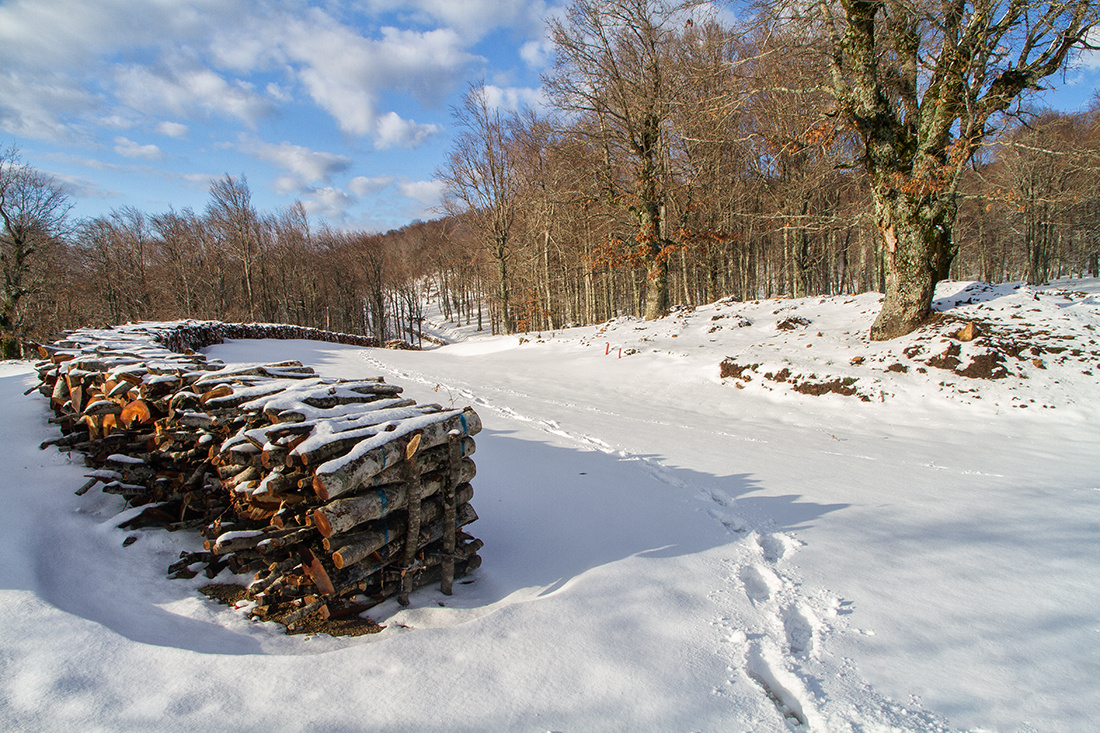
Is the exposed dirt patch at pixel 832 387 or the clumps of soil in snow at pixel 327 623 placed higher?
the exposed dirt patch at pixel 832 387

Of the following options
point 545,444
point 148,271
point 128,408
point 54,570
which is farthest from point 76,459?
point 148,271

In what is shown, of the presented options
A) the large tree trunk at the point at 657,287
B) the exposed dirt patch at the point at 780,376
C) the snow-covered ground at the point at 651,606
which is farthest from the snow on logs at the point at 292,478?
the large tree trunk at the point at 657,287

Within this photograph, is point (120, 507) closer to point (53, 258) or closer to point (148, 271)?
point (53, 258)

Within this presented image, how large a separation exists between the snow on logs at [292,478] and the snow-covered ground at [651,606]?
179 millimetres

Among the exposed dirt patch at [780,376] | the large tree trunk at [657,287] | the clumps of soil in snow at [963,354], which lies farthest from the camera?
the large tree trunk at [657,287]

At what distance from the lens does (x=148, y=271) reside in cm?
3816

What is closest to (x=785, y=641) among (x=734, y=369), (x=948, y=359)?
(x=734, y=369)

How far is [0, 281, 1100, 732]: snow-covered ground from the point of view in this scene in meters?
1.97

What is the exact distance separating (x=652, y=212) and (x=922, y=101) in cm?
825

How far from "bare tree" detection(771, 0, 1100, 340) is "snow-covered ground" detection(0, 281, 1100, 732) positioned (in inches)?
162

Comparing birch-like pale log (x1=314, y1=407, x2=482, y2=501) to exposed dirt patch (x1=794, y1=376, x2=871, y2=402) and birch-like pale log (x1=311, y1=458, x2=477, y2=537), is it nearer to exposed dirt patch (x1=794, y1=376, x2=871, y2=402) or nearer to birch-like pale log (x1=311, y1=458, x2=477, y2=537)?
birch-like pale log (x1=311, y1=458, x2=477, y2=537)

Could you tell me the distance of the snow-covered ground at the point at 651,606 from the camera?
197 centimetres

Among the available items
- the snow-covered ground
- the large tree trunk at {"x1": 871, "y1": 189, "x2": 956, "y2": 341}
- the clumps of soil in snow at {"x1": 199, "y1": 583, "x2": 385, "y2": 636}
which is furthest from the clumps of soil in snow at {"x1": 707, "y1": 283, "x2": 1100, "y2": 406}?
the clumps of soil in snow at {"x1": 199, "y1": 583, "x2": 385, "y2": 636}

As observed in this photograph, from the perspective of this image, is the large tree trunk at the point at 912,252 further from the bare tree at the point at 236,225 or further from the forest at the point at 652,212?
the bare tree at the point at 236,225
